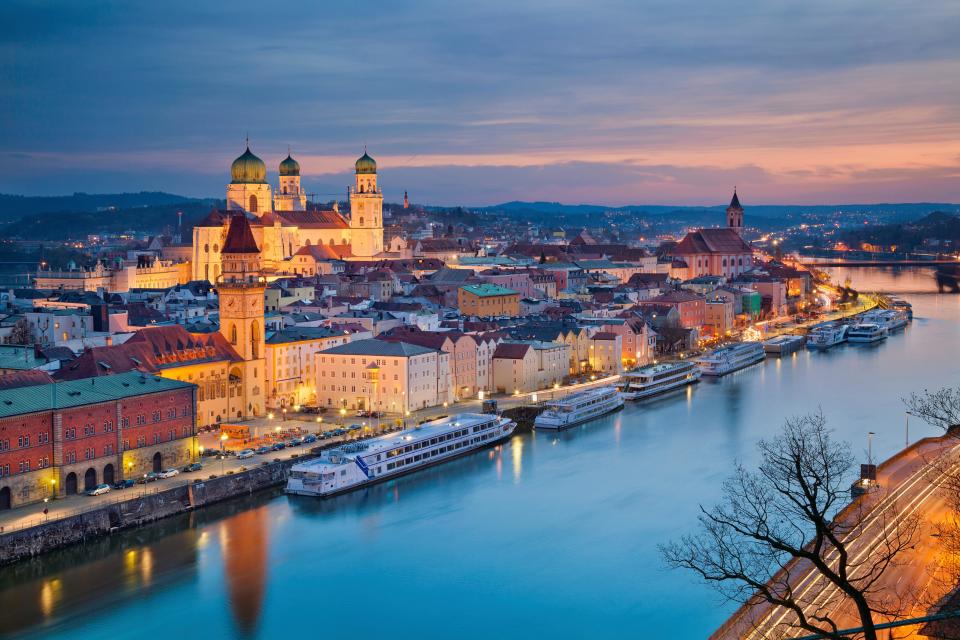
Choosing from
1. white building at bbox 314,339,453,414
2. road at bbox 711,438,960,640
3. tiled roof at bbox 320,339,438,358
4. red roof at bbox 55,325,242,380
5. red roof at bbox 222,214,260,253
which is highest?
red roof at bbox 222,214,260,253

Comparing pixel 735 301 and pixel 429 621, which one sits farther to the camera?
pixel 735 301

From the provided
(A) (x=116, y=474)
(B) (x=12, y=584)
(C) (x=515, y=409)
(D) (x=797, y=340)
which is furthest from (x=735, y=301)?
(B) (x=12, y=584)

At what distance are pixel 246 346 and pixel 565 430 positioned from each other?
5.05 m

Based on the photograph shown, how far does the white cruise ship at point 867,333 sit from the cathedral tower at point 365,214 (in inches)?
603

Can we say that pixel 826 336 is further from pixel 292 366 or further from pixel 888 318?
pixel 292 366

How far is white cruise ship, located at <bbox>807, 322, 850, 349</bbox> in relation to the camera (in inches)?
1194

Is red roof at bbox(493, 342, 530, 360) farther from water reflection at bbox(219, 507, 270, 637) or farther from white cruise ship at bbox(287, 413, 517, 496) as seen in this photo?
water reflection at bbox(219, 507, 270, 637)

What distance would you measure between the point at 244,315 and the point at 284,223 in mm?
19727

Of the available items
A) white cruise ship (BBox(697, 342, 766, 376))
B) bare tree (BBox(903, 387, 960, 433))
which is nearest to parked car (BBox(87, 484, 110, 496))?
bare tree (BBox(903, 387, 960, 433))

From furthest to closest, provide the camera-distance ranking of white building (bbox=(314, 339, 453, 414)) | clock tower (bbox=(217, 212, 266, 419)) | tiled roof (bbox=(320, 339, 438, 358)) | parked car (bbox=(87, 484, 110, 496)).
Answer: tiled roof (bbox=(320, 339, 438, 358)) < white building (bbox=(314, 339, 453, 414)) < clock tower (bbox=(217, 212, 266, 419)) < parked car (bbox=(87, 484, 110, 496))

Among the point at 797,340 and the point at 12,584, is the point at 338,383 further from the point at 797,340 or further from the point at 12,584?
A: the point at 797,340

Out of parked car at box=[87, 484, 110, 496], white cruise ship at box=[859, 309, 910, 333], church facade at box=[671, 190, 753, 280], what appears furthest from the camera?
church facade at box=[671, 190, 753, 280]

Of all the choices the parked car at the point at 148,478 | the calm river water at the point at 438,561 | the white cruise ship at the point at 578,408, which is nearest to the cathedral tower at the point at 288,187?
the white cruise ship at the point at 578,408

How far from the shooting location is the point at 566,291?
116ft
